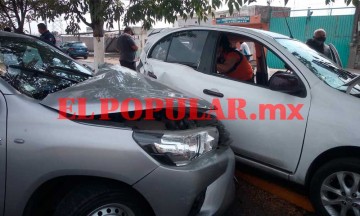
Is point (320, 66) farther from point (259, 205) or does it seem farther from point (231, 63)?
point (259, 205)

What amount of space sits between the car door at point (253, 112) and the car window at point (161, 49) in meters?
0.49

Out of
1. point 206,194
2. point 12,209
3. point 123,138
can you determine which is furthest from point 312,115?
point 12,209

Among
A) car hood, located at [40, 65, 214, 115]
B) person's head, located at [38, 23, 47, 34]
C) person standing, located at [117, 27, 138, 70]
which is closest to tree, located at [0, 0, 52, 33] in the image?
person's head, located at [38, 23, 47, 34]

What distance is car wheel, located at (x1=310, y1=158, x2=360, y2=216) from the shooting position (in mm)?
2588

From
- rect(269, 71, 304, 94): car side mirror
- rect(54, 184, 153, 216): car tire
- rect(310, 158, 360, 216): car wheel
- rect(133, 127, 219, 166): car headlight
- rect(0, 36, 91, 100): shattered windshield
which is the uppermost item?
rect(0, 36, 91, 100): shattered windshield

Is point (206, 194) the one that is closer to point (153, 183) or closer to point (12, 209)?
point (153, 183)

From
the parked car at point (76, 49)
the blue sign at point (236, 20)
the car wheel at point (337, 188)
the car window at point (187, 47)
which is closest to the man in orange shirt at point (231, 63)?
the car window at point (187, 47)

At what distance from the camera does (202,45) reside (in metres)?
3.68

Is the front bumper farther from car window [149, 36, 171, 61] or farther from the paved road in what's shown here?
car window [149, 36, 171, 61]

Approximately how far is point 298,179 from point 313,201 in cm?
22

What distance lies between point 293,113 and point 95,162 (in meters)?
1.81

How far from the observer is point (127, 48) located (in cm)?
768

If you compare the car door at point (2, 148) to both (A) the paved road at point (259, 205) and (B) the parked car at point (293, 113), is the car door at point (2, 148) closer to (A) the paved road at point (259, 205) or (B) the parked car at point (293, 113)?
(A) the paved road at point (259, 205)

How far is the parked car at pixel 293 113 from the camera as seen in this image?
8.67 feet
